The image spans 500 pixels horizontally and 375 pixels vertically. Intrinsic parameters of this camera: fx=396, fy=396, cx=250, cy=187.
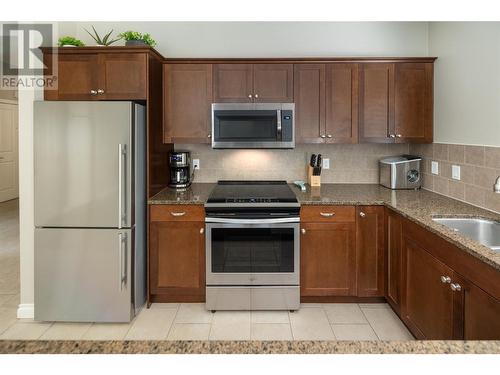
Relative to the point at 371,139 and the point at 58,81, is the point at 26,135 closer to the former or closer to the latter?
the point at 58,81

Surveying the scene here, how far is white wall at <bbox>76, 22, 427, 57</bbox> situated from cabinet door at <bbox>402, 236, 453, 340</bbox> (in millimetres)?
1928

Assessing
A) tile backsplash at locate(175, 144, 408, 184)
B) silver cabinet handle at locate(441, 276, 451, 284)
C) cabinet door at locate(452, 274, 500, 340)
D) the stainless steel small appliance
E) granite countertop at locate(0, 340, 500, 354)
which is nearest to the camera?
granite countertop at locate(0, 340, 500, 354)

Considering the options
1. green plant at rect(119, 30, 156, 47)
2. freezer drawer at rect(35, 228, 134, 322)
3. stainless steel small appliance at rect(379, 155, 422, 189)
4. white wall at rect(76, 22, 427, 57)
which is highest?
white wall at rect(76, 22, 427, 57)

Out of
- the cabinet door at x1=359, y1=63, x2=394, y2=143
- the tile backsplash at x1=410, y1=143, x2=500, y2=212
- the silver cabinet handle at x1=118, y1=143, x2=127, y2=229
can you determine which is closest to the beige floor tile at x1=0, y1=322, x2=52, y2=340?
the silver cabinet handle at x1=118, y1=143, x2=127, y2=229

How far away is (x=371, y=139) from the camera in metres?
3.40

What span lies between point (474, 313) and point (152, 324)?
2036 millimetres

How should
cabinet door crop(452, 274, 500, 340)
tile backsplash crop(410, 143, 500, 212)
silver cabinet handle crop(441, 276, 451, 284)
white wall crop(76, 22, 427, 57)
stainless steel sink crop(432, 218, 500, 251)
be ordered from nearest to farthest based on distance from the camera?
1. cabinet door crop(452, 274, 500, 340)
2. silver cabinet handle crop(441, 276, 451, 284)
3. stainless steel sink crop(432, 218, 500, 251)
4. tile backsplash crop(410, 143, 500, 212)
5. white wall crop(76, 22, 427, 57)

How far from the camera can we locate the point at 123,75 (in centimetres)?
295

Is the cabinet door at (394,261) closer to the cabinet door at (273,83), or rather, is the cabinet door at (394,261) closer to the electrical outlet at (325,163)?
the electrical outlet at (325,163)

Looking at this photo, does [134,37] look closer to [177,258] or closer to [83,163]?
[83,163]

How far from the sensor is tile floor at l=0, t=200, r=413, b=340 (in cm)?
263

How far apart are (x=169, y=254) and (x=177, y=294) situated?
332 millimetres

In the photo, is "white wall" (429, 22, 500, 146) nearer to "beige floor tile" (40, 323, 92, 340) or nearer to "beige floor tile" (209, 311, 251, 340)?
"beige floor tile" (209, 311, 251, 340)

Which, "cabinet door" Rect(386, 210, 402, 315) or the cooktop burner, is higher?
the cooktop burner
